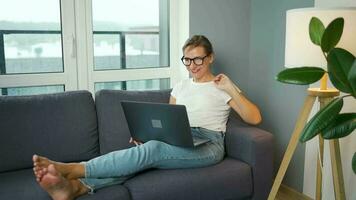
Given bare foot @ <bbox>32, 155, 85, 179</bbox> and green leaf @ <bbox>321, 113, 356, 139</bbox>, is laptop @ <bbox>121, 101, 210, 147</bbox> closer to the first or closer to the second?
bare foot @ <bbox>32, 155, 85, 179</bbox>

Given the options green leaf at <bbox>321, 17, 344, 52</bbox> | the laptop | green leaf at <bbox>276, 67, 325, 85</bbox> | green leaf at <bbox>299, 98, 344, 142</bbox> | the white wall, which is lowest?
the white wall

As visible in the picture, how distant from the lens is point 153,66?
2.81m

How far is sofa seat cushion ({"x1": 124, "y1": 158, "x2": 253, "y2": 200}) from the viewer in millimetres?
1754

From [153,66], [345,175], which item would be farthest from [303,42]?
[153,66]

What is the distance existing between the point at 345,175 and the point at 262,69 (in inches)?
40.1

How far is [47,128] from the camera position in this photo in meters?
2.06

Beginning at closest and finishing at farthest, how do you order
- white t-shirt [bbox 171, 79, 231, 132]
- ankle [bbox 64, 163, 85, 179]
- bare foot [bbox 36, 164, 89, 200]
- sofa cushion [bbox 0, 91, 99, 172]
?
bare foot [bbox 36, 164, 89, 200] < ankle [bbox 64, 163, 85, 179] < sofa cushion [bbox 0, 91, 99, 172] < white t-shirt [bbox 171, 79, 231, 132]

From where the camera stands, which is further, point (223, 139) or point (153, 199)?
point (223, 139)

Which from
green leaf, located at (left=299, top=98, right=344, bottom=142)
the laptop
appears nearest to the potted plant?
green leaf, located at (left=299, top=98, right=344, bottom=142)

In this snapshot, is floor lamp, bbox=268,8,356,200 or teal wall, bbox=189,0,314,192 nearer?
floor lamp, bbox=268,8,356,200

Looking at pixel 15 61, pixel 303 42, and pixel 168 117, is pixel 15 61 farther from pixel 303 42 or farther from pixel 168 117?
pixel 303 42

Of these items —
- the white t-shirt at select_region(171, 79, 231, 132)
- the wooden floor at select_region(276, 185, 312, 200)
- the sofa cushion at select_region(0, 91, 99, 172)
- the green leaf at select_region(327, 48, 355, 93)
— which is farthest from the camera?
the wooden floor at select_region(276, 185, 312, 200)

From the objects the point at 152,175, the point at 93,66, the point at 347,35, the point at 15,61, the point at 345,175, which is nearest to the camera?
the point at 347,35

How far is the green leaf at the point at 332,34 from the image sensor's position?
1420 millimetres
